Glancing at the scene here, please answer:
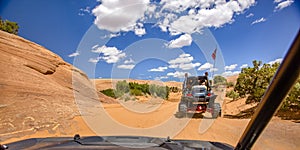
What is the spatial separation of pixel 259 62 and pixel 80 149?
13.5 m

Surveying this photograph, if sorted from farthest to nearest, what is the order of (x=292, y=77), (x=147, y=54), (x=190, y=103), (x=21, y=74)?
(x=21, y=74) → (x=190, y=103) → (x=147, y=54) → (x=292, y=77)

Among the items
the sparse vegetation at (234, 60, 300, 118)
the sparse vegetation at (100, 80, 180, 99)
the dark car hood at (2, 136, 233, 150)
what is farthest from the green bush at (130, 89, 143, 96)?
the dark car hood at (2, 136, 233, 150)

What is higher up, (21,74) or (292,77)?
(21,74)

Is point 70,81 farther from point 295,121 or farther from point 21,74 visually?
point 295,121

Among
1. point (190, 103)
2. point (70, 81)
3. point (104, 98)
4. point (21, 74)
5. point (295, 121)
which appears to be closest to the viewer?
point (295, 121)

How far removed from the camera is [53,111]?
12.4m

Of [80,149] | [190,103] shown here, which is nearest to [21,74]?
[190,103]

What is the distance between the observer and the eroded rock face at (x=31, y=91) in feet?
32.4

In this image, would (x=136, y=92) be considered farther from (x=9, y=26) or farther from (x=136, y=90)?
(x=9, y=26)

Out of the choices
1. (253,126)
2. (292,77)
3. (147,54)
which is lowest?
(253,126)

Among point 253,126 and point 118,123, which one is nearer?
point 253,126

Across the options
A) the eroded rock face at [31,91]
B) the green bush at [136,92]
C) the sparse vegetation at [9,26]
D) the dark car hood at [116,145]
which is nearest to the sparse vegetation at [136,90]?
the green bush at [136,92]

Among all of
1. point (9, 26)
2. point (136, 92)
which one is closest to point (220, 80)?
point (136, 92)

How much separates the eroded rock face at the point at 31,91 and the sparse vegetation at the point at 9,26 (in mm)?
2576
